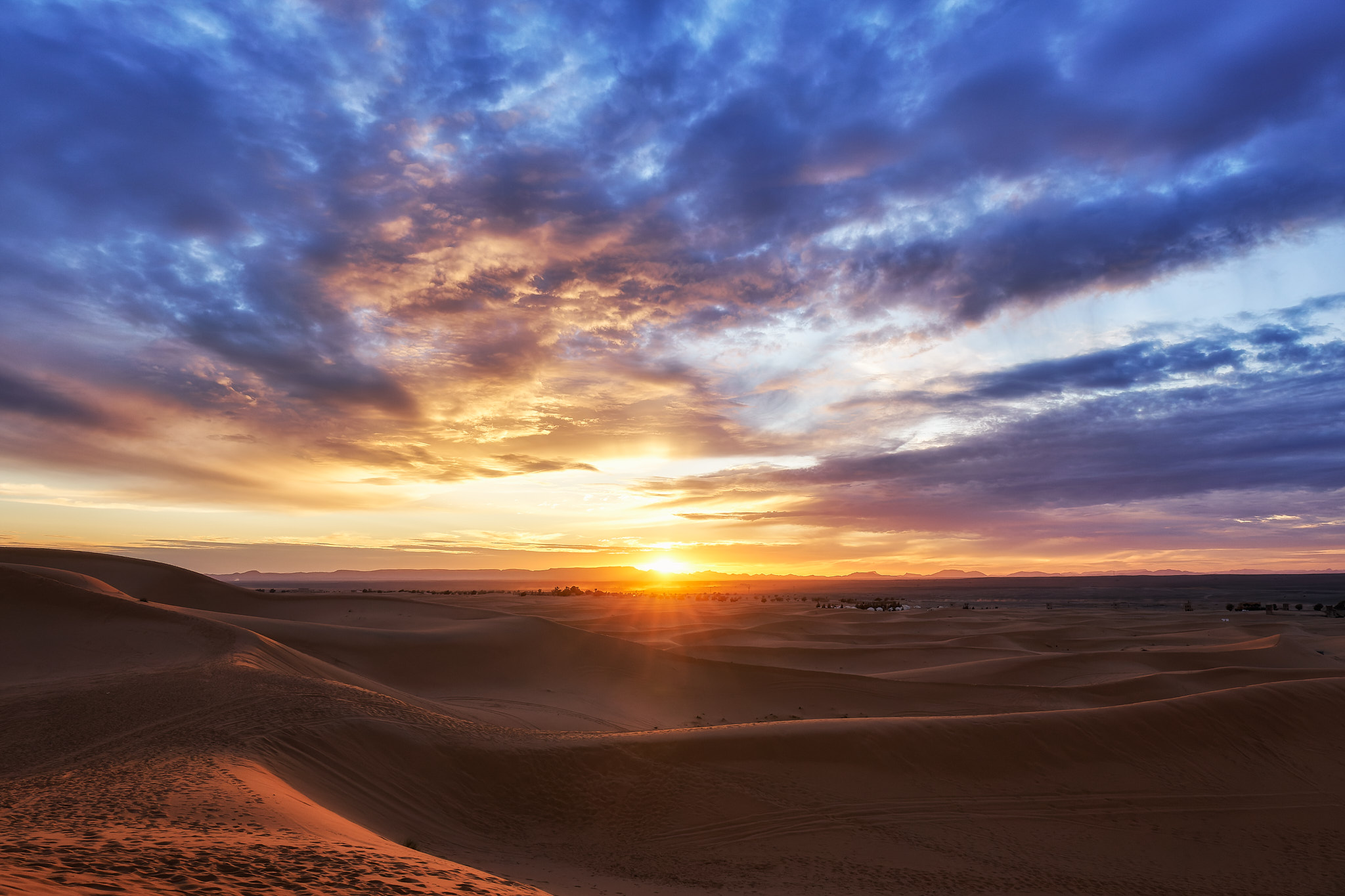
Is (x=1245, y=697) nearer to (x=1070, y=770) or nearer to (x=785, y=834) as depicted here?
(x=1070, y=770)

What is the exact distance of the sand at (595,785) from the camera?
5801 millimetres

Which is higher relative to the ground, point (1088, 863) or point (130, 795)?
point (130, 795)

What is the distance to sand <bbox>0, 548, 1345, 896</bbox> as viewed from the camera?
580 centimetres

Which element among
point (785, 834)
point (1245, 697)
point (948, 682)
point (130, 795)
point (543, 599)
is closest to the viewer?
point (130, 795)

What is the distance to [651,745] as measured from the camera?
38.3 feet

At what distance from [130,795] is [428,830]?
342 centimetres

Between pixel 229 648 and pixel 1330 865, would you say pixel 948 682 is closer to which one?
pixel 1330 865

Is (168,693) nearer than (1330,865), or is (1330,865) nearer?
(1330,865)

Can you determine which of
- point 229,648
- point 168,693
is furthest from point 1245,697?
point 229,648

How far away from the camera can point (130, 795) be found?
6.70m

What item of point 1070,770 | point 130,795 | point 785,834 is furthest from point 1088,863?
point 130,795

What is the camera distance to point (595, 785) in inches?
417

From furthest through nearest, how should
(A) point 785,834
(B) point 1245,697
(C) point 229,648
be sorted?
(C) point 229,648
(B) point 1245,697
(A) point 785,834

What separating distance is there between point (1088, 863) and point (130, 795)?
37.8 ft
